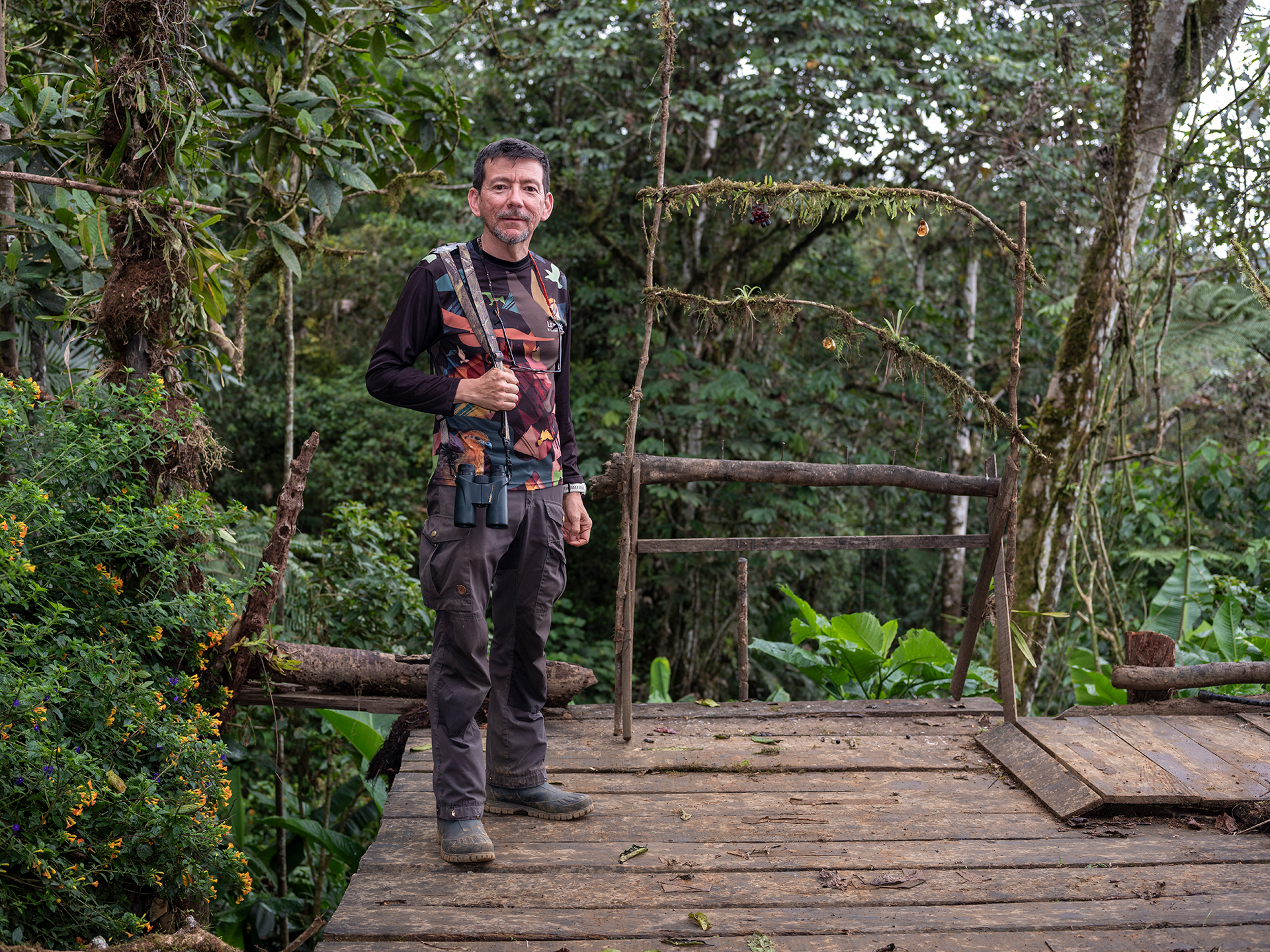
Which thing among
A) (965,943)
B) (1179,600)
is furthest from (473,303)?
(1179,600)

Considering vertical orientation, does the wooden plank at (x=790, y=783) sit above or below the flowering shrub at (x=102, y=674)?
below

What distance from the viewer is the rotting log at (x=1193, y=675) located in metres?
3.74

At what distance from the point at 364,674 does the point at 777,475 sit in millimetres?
1744

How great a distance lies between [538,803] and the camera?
2936mm

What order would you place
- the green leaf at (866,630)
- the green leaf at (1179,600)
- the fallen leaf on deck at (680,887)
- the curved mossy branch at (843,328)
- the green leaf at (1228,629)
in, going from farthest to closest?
the green leaf at (1179,600) → the green leaf at (866,630) → the green leaf at (1228,629) → the curved mossy branch at (843,328) → the fallen leaf on deck at (680,887)

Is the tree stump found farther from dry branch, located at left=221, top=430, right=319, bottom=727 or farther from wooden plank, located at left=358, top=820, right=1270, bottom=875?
dry branch, located at left=221, top=430, right=319, bottom=727

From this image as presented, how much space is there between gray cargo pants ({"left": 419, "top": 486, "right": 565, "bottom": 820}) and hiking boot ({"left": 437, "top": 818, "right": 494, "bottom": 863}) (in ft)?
0.09

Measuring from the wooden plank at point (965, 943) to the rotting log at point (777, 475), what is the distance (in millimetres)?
1578

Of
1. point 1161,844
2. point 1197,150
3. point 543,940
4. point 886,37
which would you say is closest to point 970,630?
point 1161,844

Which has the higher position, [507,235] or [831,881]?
[507,235]

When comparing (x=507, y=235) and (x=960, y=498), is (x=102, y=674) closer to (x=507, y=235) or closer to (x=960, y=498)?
(x=507, y=235)

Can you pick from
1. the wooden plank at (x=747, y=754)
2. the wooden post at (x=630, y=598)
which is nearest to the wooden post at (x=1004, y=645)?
the wooden plank at (x=747, y=754)

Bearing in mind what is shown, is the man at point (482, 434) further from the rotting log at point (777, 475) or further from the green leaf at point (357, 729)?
the green leaf at point (357, 729)

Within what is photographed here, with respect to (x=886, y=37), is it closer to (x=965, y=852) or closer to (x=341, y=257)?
(x=341, y=257)
